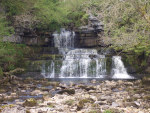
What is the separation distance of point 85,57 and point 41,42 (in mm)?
6957

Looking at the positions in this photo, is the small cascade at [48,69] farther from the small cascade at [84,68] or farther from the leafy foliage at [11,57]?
the leafy foliage at [11,57]

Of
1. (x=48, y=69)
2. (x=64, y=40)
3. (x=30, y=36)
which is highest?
(x=30, y=36)

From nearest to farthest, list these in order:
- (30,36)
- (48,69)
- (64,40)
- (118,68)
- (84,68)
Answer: (84,68) < (48,69) < (118,68) < (30,36) < (64,40)

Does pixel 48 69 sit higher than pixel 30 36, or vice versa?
pixel 30 36

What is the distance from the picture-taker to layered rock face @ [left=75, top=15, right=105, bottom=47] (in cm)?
2448

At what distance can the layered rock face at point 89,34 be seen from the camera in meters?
24.5

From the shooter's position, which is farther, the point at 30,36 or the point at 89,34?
the point at 89,34

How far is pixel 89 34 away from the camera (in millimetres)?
24750

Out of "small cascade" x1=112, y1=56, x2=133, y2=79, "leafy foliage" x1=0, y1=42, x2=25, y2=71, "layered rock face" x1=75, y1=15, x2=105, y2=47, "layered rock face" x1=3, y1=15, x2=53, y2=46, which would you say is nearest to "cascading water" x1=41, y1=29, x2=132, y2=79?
"small cascade" x1=112, y1=56, x2=133, y2=79

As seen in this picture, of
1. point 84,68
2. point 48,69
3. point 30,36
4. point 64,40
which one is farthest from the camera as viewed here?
point 64,40

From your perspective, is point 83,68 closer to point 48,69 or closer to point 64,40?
point 48,69

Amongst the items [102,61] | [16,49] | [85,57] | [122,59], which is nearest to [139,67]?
[122,59]

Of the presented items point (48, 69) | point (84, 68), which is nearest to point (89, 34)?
point (84, 68)

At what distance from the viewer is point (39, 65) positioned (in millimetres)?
19422
